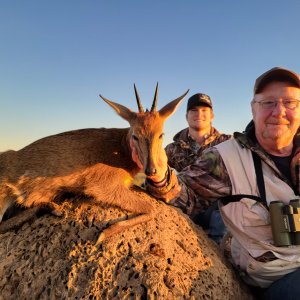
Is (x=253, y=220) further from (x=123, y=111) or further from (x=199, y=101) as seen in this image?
Result: (x=199, y=101)

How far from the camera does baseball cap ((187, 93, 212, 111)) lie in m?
7.21

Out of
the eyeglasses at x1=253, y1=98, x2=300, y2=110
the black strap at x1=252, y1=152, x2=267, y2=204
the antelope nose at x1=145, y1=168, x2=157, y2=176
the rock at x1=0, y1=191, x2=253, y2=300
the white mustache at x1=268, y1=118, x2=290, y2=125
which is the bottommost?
the rock at x1=0, y1=191, x2=253, y2=300

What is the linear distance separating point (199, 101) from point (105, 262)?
5.04 meters

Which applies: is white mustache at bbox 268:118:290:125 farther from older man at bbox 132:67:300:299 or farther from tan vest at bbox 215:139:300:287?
tan vest at bbox 215:139:300:287

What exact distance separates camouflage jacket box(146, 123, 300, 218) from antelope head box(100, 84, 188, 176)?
12.0 inches

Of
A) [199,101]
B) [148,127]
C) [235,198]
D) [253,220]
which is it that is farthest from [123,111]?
[199,101]

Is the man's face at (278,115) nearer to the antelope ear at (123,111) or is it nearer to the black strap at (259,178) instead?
the black strap at (259,178)

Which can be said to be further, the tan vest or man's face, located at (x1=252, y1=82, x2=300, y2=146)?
man's face, located at (x1=252, y1=82, x2=300, y2=146)

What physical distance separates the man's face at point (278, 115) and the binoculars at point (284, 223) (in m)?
0.76

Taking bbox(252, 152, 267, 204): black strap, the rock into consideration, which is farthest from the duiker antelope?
bbox(252, 152, 267, 204): black strap

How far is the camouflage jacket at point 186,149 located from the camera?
7.05 m

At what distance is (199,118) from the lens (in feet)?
23.3

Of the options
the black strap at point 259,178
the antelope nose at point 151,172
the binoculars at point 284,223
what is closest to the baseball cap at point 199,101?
the black strap at point 259,178

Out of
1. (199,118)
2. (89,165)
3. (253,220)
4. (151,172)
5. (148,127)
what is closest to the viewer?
(253,220)
